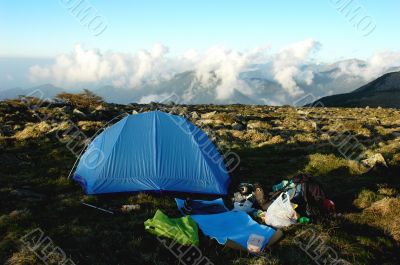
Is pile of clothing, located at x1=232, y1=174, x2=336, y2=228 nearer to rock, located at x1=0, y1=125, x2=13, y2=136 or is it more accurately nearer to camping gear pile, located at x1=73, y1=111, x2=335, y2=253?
camping gear pile, located at x1=73, y1=111, x2=335, y2=253

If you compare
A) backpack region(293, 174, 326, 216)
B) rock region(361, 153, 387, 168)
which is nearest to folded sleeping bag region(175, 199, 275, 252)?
backpack region(293, 174, 326, 216)

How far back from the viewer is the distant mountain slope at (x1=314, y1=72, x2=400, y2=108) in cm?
14700

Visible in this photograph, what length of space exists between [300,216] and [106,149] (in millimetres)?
6224

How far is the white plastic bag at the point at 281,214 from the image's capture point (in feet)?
28.8

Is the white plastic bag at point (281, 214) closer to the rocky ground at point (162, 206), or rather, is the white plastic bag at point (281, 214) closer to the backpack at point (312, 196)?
the rocky ground at point (162, 206)

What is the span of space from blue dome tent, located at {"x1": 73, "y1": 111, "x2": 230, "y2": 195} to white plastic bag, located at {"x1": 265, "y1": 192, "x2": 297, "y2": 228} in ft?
8.69

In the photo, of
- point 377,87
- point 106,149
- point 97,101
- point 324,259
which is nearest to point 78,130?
point 106,149

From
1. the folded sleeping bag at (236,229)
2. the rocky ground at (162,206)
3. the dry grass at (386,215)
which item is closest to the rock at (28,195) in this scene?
the rocky ground at (162,206)

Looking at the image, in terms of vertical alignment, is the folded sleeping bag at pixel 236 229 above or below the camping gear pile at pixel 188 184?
below

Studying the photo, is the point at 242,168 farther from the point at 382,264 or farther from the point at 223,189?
the point at 382,264

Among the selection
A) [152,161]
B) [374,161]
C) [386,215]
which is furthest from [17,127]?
[386,215]

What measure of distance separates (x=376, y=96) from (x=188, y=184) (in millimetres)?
168102

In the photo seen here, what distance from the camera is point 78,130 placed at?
832 inches

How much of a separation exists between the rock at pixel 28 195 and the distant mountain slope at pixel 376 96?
147 m
